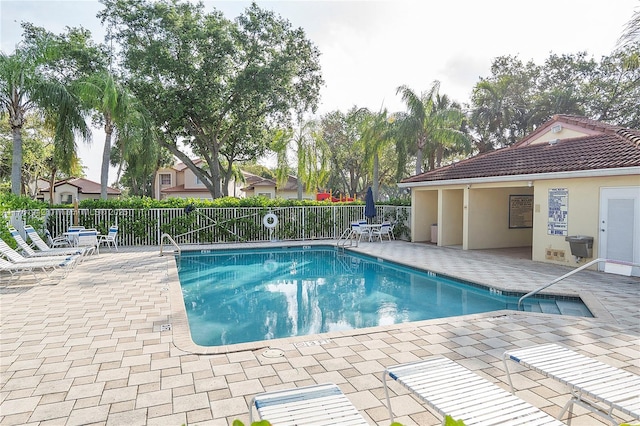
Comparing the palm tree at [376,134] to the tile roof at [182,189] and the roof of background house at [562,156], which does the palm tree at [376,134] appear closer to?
the roof of background house at [562,156]

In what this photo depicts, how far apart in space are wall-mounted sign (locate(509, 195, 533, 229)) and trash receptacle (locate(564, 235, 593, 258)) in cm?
516

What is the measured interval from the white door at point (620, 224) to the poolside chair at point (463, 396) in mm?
8894

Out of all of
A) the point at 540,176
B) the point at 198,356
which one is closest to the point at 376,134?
the point at 540,176

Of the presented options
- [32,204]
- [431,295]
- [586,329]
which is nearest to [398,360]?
[586,329]

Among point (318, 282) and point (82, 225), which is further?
point (82, 225)

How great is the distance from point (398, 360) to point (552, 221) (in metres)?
9.25

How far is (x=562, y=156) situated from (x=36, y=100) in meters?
17.9

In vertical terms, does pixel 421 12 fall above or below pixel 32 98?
above

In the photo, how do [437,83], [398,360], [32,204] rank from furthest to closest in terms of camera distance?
[437,83] → [32,204] → [398,360]

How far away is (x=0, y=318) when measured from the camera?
6129 mm

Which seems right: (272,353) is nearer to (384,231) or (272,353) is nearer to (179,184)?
(384,231)

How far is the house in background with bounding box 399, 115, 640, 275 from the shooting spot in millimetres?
9984

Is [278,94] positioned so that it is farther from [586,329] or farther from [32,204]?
[586,329]

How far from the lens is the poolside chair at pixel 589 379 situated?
9.06 ft
